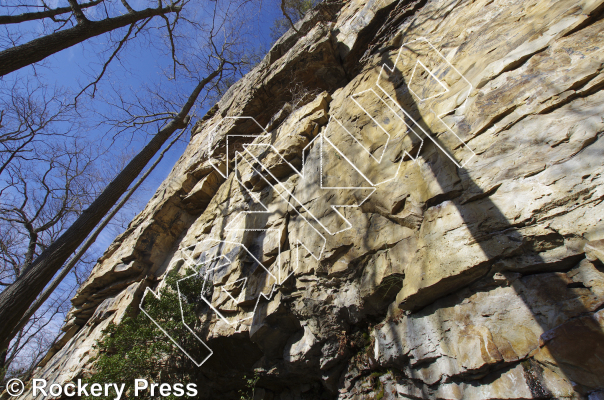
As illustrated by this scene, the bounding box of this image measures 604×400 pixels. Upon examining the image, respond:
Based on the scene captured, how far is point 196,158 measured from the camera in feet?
25.6

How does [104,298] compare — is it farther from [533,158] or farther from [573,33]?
[573,33]

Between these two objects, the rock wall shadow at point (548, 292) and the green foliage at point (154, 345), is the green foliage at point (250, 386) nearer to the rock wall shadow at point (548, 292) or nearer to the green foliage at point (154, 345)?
the green foliage at point (154, 345)

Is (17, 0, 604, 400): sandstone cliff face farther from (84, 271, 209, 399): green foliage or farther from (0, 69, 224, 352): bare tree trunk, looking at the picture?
(0, 69, 224, 352): bare tree trunk

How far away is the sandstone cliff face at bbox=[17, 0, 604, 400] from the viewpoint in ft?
Answer: 6.69

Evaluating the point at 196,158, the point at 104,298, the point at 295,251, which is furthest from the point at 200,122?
the point at 295,251

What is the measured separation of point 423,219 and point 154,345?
4.45 m

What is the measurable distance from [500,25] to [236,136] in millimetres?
5523

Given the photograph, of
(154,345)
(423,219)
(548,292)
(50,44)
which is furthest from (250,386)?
(50,44)

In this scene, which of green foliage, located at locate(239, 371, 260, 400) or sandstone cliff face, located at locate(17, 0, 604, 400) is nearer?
sandstone cliff face, located at locate(17, 0, 604, 400)

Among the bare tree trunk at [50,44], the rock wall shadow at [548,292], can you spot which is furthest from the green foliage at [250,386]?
the bare tree trunk at [50,44]

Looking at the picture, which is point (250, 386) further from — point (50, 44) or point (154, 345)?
point (50, 44)

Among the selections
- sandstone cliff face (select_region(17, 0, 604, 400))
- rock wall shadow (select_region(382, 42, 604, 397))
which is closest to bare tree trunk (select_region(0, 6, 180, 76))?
sandstone cliff face (select_region(17, 0, 604, 400))

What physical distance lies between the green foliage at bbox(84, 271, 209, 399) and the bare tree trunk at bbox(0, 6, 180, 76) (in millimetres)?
4051

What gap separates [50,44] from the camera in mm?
4387
